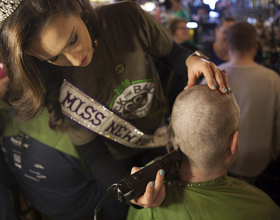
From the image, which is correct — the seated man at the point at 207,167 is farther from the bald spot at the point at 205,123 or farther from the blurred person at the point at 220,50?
the blurred person at the point at 220,50

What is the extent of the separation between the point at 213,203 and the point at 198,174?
4.9 inches

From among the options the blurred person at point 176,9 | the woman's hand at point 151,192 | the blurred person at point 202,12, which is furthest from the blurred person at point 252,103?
the blurred person at point 202,12

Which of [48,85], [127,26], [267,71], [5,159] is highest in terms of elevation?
[127,26]

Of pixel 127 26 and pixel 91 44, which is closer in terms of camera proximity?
pixel 91 44

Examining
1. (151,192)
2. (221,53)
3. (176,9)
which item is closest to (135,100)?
(151,192)

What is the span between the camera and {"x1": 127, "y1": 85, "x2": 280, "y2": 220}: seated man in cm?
79

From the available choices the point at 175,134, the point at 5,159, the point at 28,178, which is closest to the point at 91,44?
the point at 175,134

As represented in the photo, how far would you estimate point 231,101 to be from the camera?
2.68ft

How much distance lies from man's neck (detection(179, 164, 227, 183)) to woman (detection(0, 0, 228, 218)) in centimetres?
21

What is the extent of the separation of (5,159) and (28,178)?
0.26m

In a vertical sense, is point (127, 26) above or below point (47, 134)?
above

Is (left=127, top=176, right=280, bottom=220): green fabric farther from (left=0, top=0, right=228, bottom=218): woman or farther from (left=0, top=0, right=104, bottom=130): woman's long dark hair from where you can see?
(left=0, top=0, right=104, bottom=130): woman's long dark hair

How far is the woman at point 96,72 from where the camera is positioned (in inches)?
28.0

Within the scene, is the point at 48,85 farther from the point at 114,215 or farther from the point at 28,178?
the point at 114,215
